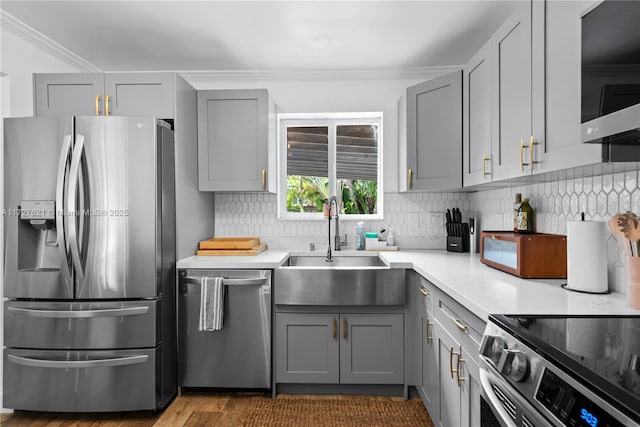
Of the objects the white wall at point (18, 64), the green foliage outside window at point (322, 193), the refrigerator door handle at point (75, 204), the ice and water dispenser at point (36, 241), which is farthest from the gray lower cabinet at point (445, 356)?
the white wall at point (18, 64)

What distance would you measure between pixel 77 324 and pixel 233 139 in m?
1.61

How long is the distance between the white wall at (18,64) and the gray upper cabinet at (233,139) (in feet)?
3.61

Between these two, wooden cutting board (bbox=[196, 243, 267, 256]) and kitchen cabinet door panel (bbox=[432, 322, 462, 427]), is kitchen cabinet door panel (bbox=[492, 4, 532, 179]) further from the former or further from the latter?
wooden cutting board (bbox=[196, 243, 267, 256])

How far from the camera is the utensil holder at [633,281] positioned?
1269 millimetres

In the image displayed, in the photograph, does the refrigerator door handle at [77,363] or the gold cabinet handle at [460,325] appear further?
the refrigerator door handle at [77,363]

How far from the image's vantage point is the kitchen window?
3496mm

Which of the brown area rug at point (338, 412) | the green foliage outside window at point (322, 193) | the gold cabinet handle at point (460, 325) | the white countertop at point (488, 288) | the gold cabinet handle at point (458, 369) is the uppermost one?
the green foliage outside window at point (322, 193)

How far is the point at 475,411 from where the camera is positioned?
4.79 feet

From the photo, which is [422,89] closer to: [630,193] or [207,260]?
[630,193]

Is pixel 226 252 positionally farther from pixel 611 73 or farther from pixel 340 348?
pixel 611 73

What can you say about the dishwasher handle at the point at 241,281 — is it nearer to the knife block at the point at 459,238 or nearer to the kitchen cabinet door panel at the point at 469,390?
the kitchen cabinet door panel at the point at 469,390

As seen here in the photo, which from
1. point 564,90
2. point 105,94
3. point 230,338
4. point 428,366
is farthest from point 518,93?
point 105,94

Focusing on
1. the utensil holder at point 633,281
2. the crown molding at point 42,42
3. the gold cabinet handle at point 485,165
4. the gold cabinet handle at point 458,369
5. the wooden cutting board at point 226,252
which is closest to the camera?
the utensil holder at point 633,281

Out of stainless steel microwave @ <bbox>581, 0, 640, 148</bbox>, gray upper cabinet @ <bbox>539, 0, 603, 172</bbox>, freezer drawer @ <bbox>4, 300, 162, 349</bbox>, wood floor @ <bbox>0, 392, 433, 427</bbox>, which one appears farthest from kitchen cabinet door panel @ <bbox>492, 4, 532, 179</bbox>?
freezer drawer @ <bbox>4, 300, 162, 349</bbox>
